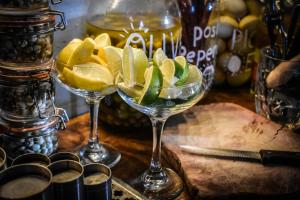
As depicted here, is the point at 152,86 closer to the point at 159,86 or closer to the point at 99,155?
the point at 159,86

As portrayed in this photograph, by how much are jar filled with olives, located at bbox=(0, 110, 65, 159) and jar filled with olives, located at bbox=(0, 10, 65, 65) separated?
10cm

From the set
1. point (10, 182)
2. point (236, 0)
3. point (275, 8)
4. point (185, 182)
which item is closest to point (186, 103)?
point (185, 182)

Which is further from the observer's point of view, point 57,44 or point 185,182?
point 57,44

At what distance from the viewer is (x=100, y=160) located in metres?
A: 0.71

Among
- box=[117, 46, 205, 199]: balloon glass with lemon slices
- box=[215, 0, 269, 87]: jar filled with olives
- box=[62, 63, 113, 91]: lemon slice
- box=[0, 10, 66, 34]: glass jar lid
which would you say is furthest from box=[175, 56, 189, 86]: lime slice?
box=[215, 0, 269, 87]: jar filled with olives

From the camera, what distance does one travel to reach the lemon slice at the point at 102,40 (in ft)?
2.17

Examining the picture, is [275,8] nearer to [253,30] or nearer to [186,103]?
[253,30]

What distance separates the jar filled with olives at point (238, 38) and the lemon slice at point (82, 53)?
40 cm

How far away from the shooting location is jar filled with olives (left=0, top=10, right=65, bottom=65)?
0.59 m

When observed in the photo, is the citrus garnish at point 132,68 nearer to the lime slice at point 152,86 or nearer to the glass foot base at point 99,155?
the lime slice at point 152,86

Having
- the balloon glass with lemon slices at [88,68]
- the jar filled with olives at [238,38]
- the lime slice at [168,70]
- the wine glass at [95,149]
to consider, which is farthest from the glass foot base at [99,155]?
the jar filled with olives at [238,38]

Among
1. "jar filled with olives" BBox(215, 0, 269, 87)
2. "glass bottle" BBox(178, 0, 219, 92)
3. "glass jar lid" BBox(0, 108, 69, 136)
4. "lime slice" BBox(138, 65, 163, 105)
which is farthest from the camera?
"jar filled with olives" BBox(215, 0, 269, 87)

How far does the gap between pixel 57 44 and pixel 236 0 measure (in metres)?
0.42

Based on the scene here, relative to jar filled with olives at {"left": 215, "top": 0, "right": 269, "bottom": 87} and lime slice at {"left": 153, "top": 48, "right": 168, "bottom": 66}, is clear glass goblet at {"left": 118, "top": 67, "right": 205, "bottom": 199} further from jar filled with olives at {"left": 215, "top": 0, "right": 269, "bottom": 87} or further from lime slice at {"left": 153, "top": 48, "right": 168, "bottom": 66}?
jar filled with olives at {"left": 215, "top": 0, "right": 269, "bottom": 87}
